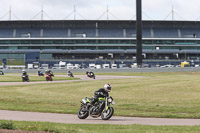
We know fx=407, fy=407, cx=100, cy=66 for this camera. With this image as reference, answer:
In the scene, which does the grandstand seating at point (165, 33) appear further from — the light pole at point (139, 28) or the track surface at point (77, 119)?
the track surface at point (77, 119)

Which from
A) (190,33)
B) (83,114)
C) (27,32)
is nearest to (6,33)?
(27,32)

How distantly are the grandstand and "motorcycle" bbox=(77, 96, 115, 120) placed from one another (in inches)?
4829

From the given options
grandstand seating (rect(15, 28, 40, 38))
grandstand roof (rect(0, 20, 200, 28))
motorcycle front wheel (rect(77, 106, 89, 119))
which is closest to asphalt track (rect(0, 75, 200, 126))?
motorcycle front wheel (rect(77, 106, 89, 119))

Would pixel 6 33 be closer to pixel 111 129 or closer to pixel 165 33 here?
pixel 165 33

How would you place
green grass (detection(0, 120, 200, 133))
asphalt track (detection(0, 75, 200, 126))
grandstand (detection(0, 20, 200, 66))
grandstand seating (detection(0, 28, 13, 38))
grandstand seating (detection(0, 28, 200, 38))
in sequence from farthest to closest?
grandstand seating (detection(0, 28, 13, 38)) → grandstand seating (detection(0, 28, 200, 38)) → grandstand (detection(0, 20, 200, 66)) → asphalt track (detection(0, 75, 200, 126)) → green grass (detection(0, 120, 200, 133))

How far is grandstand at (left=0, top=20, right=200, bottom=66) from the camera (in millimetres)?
143500

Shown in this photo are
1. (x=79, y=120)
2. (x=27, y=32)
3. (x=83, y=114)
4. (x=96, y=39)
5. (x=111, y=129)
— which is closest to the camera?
(x=111, y=129)

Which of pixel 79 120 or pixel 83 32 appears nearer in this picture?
pixel 79 120

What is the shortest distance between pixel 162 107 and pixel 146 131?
31.2 ft

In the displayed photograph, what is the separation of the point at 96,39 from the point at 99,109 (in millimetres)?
126314

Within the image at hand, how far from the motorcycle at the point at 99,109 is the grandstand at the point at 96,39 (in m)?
123

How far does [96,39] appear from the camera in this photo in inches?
5640

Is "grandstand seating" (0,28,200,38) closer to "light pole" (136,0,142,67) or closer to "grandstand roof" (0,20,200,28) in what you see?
"grandstand roof" (0,20,200,28)

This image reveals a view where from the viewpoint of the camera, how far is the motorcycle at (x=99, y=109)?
17.2 metres
